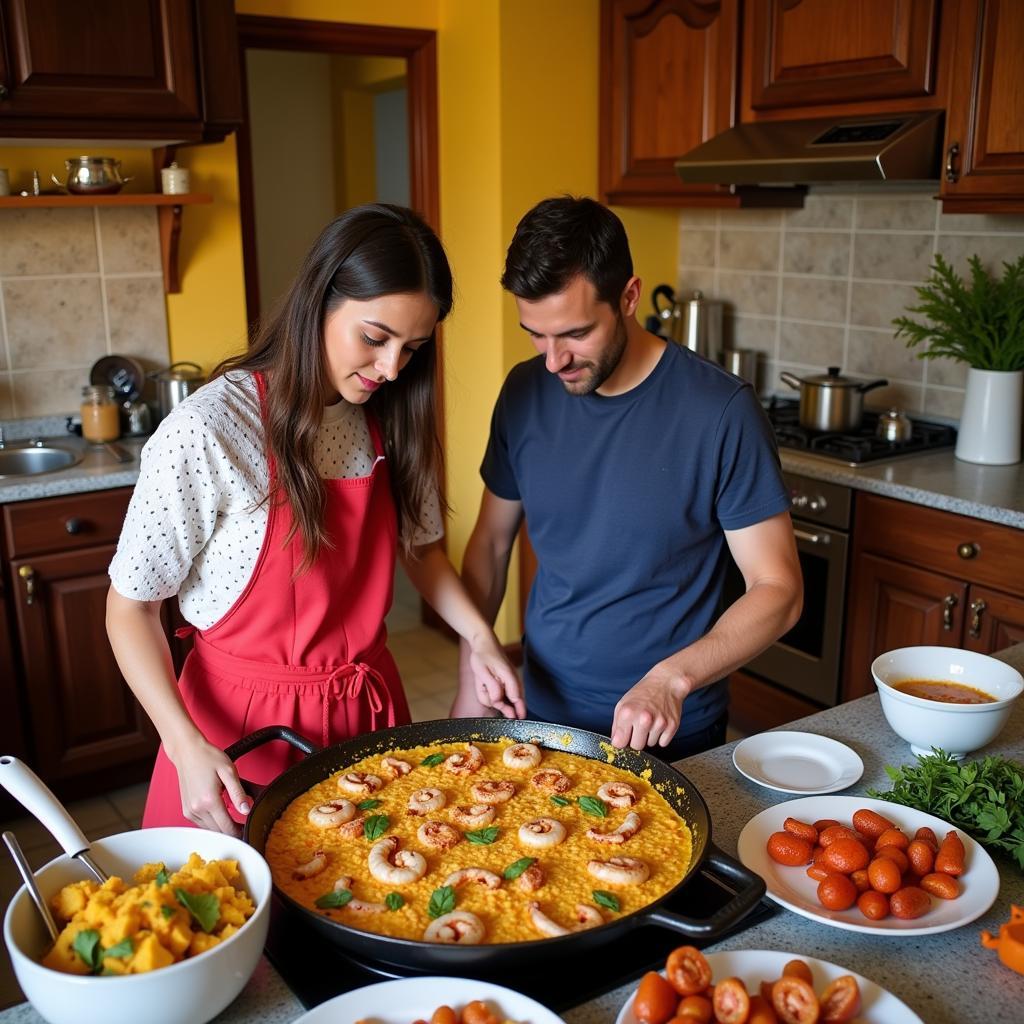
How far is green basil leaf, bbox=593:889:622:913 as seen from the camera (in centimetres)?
120

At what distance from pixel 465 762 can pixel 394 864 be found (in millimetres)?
251

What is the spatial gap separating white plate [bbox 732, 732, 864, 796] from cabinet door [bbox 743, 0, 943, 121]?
207 cm

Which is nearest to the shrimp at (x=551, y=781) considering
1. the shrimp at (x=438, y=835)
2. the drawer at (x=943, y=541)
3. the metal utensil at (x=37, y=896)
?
the shrimp at (x=438, y=835)

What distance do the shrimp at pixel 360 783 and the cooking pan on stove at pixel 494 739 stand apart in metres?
0.03

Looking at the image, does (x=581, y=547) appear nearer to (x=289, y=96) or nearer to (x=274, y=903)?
(x=274, y=903)

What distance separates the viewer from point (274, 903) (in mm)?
1242

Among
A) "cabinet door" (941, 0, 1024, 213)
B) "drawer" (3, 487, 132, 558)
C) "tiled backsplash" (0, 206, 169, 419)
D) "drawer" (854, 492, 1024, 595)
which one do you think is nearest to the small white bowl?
"drawer" (854, 492, 1024, 595)

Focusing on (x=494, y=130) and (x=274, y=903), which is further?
(x=494, y=130)

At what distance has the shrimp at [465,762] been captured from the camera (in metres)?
1.50

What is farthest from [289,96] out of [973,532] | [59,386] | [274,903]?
[274,903]

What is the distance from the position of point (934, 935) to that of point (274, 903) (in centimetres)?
70

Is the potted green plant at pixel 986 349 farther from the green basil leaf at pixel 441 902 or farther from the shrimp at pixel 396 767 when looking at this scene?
the green basil leaf at pixel 441 902

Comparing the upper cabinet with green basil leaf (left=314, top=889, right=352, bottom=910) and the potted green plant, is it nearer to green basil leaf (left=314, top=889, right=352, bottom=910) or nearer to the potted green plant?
the potted green plant

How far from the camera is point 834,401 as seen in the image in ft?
11.3
